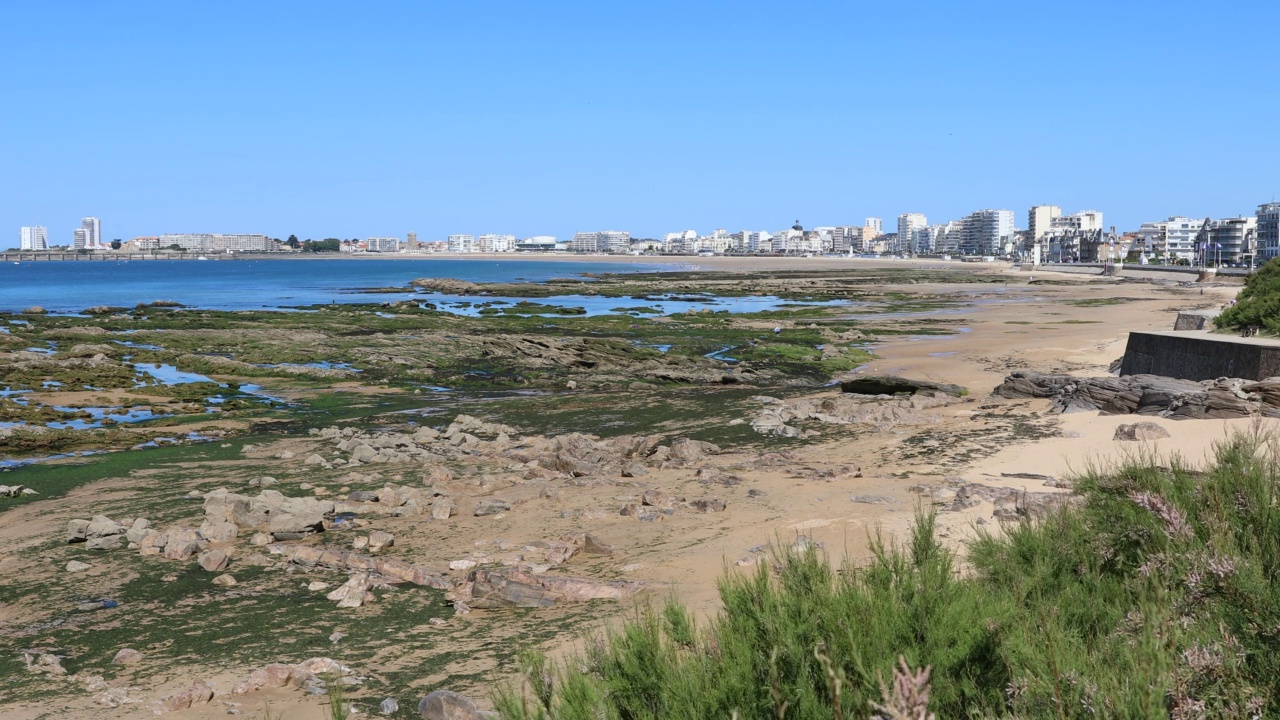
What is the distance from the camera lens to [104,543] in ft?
37.6

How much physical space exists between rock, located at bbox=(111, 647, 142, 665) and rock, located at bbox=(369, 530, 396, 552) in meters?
3.13

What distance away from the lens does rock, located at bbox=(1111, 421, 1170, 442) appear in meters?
13.3

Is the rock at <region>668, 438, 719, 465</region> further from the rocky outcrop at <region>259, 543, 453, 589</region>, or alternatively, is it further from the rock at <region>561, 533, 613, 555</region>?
the rocky outcrop at <region>259, 543, 453, 589</region>

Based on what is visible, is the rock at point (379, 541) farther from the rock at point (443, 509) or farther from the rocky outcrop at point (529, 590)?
the rocky outcrop at point (529, 590)

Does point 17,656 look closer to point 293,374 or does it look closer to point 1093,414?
point 1093,414

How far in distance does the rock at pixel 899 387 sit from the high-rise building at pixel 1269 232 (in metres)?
124

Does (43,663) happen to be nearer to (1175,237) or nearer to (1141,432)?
(1141,432)

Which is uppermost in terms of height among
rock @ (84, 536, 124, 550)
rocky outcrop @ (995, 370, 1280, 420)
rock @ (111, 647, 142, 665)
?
rocky outcrop @ (995, 370, 1280, 420)

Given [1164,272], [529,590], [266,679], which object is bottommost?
[266,679]

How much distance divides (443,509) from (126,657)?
4.83m

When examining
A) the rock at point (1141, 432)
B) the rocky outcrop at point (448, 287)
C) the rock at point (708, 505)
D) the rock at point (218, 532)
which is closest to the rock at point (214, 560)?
the rock at point (218, 532)

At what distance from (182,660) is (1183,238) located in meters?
204

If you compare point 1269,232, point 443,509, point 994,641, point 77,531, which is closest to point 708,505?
point 443,509

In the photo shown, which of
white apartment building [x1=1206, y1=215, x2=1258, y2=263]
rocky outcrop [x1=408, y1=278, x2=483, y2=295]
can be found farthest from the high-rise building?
rocky outcrop [x1=408, y1=278, x2=483, y2=295]
